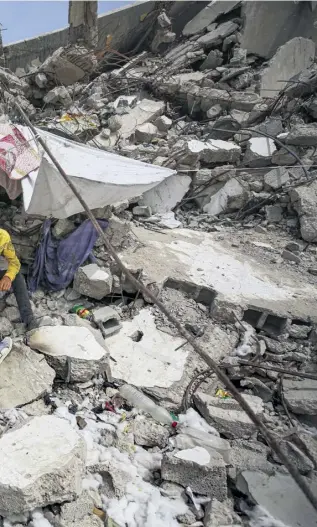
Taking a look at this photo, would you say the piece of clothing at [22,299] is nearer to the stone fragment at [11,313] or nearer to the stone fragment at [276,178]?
the stone fragment at [11,313]

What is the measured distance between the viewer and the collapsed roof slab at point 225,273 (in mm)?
5027

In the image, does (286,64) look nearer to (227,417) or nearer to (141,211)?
(141,211)

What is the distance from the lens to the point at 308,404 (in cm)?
394

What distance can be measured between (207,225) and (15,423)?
16.3ft

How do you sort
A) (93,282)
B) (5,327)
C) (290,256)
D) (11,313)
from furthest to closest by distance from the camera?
(290,256)
(93,282)
(11,313)
(5,327)

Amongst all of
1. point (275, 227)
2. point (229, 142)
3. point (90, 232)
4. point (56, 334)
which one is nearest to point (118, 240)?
point (90, 232)

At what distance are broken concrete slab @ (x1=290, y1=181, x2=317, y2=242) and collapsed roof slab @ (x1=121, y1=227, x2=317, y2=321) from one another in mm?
1034

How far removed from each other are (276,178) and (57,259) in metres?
4.64

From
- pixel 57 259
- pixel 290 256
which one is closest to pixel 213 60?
pixel 290 256

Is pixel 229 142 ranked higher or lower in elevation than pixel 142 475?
higher

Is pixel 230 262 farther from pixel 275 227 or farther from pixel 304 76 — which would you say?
pixel 304 76

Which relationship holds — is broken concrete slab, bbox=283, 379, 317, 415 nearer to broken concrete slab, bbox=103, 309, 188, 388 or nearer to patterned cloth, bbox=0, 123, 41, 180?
broken concrete slab, bbox=103, 309, 188, 388

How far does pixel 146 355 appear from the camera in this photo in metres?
4.38

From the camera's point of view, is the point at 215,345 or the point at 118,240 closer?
the point at 215,345
